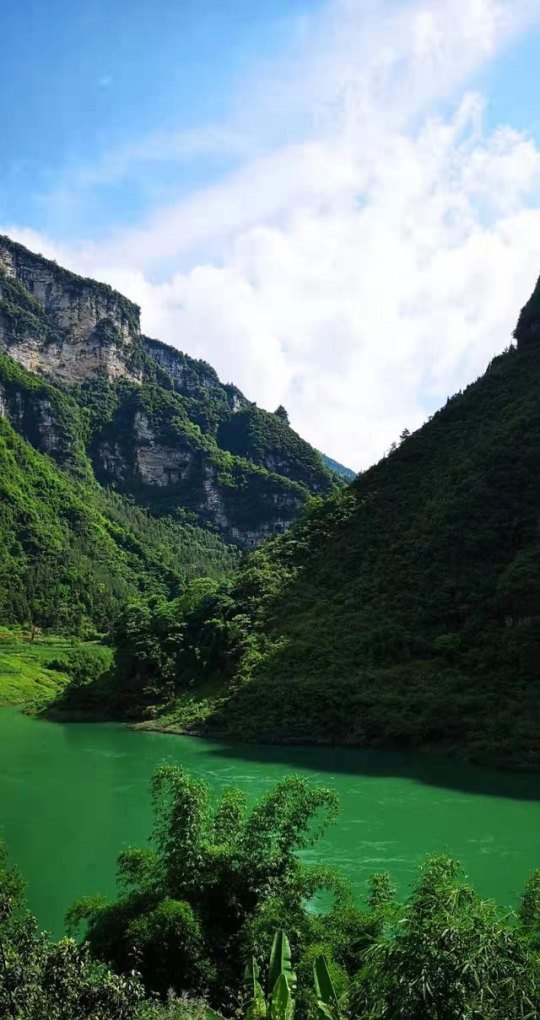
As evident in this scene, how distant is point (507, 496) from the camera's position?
6156cm

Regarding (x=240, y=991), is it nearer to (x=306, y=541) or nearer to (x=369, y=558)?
(x=369, y=558)

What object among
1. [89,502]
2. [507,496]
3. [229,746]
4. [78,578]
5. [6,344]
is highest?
[6,344]

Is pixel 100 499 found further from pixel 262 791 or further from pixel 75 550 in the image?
pixel 262 791

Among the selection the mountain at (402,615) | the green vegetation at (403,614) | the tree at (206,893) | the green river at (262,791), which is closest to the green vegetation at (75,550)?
the mountain at (402,615)

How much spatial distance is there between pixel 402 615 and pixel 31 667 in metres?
47.3

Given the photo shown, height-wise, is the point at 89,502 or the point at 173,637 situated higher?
the point at 89,502

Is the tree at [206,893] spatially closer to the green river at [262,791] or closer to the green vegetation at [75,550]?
the green river at [262,791]

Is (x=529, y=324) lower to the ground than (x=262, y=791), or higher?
higher

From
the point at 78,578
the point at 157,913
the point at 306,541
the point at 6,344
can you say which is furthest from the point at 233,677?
the point at 6,344

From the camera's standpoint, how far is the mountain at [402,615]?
44.8 m

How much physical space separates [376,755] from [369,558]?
945 inches

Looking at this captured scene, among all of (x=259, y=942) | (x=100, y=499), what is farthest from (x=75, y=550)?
(x=259, y=942)

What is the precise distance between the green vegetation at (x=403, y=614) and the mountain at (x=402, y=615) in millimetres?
129

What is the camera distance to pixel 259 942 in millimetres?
12562
